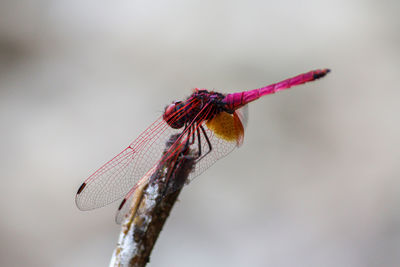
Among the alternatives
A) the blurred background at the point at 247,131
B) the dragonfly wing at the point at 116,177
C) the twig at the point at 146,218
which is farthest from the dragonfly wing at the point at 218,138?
the blurred background at the point at 247,131

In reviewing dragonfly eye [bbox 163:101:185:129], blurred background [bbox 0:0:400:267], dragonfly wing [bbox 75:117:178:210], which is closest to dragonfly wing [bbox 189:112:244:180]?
dragonfly eye [bbox 163:101:185:129]

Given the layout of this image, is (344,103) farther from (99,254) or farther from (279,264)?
(99,254)

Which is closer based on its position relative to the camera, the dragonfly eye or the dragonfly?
the dragonfly

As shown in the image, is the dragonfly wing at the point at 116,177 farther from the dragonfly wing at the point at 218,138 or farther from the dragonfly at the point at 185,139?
the dragonfly wing at the point at 218,138

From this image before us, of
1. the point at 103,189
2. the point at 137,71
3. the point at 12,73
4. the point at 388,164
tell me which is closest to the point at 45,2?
the point at 12,73

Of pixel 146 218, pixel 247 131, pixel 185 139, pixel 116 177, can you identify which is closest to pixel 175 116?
pixel 185 139

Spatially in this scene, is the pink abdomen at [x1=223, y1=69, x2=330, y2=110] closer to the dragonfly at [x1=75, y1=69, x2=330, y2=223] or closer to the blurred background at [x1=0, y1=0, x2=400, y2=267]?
the dragonfly at [x1=75, y1=69, x2=330, y2=223]

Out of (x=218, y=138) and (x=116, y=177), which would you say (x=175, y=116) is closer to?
(x=218, y=138)
